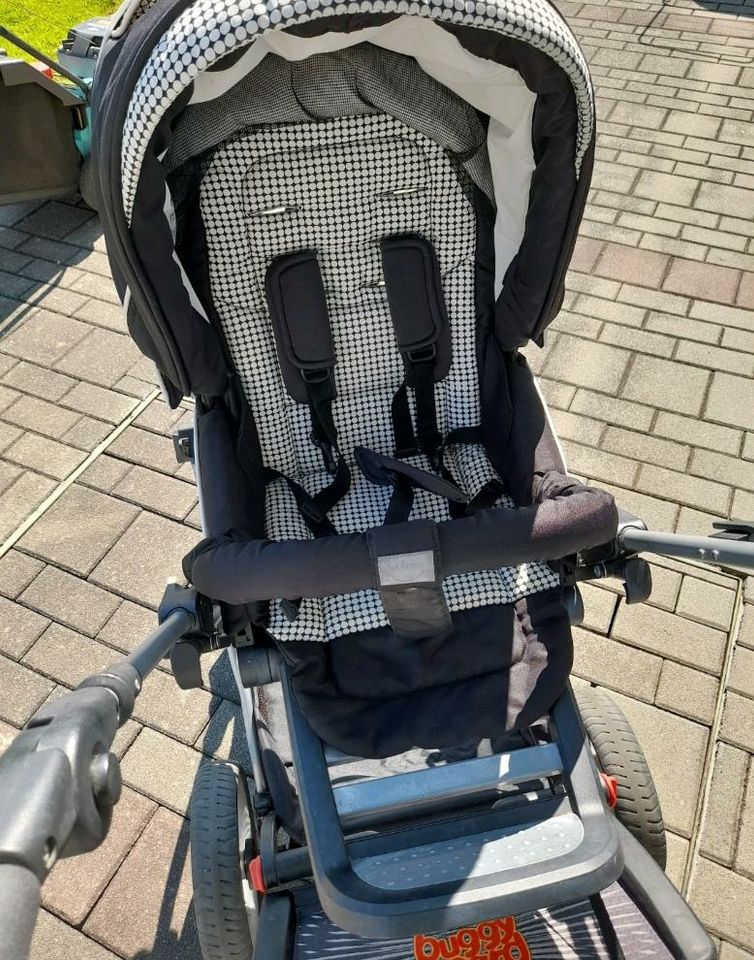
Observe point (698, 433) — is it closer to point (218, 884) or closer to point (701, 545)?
point (701, 545)

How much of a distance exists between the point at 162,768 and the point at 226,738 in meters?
0.21

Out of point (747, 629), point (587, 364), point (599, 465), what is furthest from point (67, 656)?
point (587, 364)

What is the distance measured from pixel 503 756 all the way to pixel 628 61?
5359 mm

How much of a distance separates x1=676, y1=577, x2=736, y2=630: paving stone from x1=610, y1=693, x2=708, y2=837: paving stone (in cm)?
39

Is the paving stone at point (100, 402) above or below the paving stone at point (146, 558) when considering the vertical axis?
above

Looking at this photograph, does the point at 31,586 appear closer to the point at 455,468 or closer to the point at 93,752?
the point at 455,468

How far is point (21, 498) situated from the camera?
9.30 feet

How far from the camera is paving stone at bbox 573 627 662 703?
7.66 ft

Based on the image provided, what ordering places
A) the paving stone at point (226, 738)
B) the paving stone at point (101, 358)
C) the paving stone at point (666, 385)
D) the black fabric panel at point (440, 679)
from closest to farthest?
1. the black fabric panel at point (440, 679)
2. the paving stone at point (226, 738)
3. the paving stone at point (666, 385)
4. the paving stone at point (101, 358)

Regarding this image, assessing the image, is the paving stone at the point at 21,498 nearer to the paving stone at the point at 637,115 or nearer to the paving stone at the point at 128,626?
the paving stone at the point at 128,626

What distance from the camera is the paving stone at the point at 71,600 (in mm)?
2496

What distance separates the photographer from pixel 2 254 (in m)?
3.74

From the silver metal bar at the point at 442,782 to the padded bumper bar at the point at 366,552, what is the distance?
0.39 metres

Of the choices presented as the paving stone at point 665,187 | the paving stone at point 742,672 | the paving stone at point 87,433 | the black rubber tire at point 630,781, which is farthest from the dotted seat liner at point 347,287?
the paving stone at point 665,187
